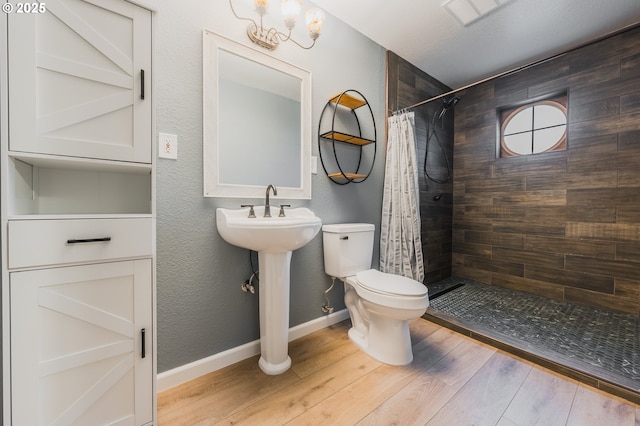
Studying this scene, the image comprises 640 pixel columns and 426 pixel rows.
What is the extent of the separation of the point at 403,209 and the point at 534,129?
179cm

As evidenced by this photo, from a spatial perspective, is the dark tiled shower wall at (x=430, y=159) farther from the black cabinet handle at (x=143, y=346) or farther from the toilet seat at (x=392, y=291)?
the black cabinet handle at (x=143, y=346)

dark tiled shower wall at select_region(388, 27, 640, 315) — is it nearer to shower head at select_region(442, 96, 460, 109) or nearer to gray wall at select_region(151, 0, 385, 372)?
shower head at select_region(442, 96, 460, 109)

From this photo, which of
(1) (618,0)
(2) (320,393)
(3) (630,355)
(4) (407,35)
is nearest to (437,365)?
(2) (320,393)

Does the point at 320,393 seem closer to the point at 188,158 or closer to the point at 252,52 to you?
the point at 188,158

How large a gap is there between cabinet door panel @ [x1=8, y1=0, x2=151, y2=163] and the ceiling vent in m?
1.88

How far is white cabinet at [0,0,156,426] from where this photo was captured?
72cm

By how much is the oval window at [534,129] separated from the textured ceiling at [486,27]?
0.48 m

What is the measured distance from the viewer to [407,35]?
201 centimetres

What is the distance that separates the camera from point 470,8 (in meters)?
1.73

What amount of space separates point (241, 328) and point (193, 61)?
1.48 m

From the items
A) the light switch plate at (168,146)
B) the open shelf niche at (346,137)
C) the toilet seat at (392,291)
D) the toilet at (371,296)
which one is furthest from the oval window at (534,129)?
the light switch plate at (168,146)

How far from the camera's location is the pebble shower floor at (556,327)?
52.6 inches

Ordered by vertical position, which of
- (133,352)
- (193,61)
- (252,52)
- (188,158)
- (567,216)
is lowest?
(133,352)

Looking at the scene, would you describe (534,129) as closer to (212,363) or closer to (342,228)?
(342,228)
